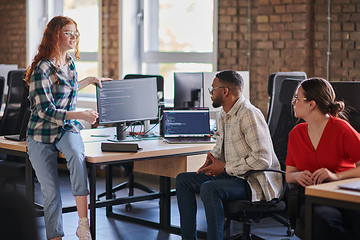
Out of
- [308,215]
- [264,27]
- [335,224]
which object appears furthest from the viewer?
[264,27]

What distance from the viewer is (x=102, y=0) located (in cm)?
580

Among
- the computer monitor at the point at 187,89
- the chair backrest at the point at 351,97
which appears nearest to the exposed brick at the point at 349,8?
the computer monitor at the point at 187,89

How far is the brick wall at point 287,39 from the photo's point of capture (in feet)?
13.8

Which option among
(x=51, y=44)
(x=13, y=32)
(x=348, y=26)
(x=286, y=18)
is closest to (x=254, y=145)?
Answer: (x=51, y=44)

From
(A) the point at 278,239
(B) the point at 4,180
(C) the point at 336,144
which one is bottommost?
(A) the point at 278,239

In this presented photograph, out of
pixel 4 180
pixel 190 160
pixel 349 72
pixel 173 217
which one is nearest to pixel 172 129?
pixel 190 160

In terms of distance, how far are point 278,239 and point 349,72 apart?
1.67 meters

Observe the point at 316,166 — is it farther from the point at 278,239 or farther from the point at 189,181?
the point at 278,239

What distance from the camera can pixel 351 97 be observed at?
9.27 feet

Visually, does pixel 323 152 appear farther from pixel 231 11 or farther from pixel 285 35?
pixel 231 11

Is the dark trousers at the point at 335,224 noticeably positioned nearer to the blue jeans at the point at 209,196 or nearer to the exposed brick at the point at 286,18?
the blue jeans at the point at 209,196

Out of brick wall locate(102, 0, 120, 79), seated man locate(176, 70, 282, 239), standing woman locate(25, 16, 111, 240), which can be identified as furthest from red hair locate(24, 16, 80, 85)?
brick wall locate(102, 0, 120, 79)

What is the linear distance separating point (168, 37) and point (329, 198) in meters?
4.16

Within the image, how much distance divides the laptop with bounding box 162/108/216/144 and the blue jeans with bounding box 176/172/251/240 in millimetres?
491
